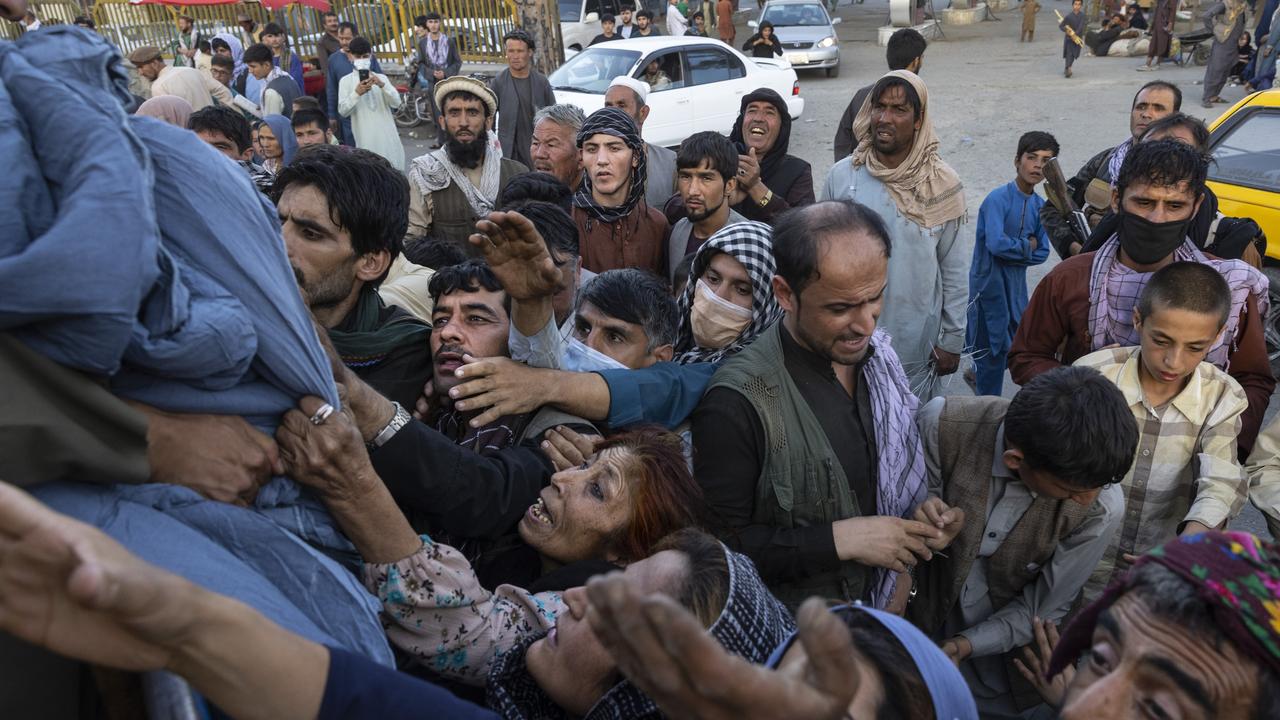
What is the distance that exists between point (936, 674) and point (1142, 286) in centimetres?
268

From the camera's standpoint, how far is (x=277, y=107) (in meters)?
10.1

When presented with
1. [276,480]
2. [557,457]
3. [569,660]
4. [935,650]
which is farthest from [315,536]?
[935,650]

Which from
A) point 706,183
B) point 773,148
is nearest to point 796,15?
point 773,148

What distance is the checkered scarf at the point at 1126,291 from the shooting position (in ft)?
11.2

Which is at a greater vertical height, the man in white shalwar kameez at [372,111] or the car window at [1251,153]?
the man in white shalwar kameez at [372,111]

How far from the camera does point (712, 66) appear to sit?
13.1 m

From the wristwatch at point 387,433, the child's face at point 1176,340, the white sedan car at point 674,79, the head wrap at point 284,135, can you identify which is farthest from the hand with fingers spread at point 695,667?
the white sedan car at point 674,79

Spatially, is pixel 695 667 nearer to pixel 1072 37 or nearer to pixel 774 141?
pixel 774 141

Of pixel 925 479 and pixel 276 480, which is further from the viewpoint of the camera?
pixel 925 479

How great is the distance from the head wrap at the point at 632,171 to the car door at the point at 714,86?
8.06 m

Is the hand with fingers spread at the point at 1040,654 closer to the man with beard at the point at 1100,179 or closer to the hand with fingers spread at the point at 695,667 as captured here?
the hand with fingers spread at the point at 695,667

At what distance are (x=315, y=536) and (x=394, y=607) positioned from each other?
0.21 m

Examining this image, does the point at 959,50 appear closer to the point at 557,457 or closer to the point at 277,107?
the point at 277,107

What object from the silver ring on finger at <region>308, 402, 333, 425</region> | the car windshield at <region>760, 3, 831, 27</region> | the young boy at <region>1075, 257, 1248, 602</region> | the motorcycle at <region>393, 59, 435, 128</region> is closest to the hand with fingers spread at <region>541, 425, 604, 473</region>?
the silver ring on finger at <region>308, 402, 333, 425</region>
